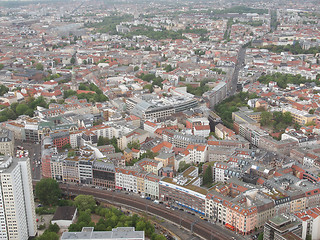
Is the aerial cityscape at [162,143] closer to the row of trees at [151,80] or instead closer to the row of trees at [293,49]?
the row of trees at [151,80]

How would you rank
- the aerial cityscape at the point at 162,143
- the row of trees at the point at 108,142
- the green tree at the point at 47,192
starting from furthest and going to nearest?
the row of trees at the point at 108,142 < the green tree at the point at 47,192 < the aerial cityscape at the point at 162,143

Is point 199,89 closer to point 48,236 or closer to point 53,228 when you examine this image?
point 53,228

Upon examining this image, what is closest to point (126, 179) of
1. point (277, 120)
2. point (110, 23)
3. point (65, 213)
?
point (65, 213)

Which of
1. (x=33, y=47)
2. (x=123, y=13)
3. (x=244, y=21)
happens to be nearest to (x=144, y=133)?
(x=33, y=47)

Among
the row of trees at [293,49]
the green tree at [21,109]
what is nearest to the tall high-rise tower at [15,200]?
the green tree at [21,109]

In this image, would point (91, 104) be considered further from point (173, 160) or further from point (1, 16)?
point (1, 16)
